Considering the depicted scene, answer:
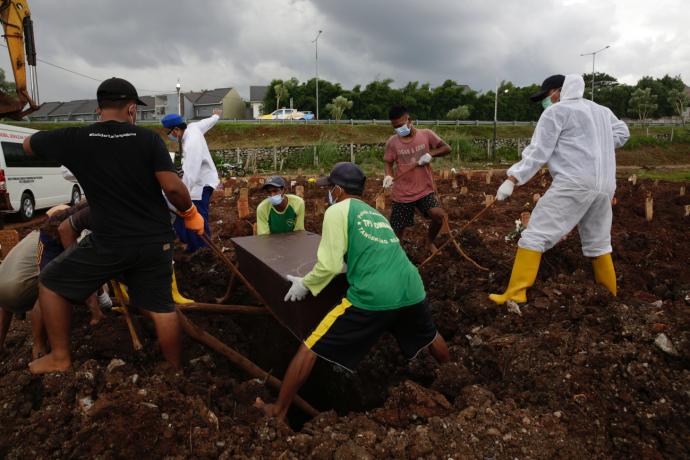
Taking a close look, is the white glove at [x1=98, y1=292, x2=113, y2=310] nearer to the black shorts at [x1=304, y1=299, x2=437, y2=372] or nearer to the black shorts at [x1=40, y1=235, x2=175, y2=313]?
the black shorts at [x1=40, y1=235, x2=175, y2=313]

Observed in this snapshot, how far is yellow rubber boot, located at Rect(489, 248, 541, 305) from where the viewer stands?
335 cm

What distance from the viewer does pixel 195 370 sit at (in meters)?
2.86

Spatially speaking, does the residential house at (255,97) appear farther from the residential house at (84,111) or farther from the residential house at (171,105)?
the residential house at (84,111)

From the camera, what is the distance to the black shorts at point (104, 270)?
93.0 inches

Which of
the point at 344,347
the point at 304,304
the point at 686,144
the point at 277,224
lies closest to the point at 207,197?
the point at 277,224

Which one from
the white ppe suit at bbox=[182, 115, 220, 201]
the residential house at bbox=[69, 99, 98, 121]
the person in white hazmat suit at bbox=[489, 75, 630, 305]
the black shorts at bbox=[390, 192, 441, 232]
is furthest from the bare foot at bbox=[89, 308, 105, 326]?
the residential house at bbox=[69, 99, 98, 121]

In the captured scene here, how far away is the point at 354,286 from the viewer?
2.29 meters

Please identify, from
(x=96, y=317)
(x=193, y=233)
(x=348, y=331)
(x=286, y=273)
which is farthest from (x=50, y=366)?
(x=193, y=233)

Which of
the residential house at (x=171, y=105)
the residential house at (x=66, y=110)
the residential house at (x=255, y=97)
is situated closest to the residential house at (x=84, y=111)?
the residential house at (x=66, y=110)

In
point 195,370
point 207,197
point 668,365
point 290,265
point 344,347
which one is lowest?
point 195,370

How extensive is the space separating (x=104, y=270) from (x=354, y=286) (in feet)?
4.25

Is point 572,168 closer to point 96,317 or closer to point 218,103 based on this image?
point 96,317

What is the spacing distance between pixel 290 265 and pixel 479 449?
1.55 m

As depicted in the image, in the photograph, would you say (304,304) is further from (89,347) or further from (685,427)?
(685,427)
